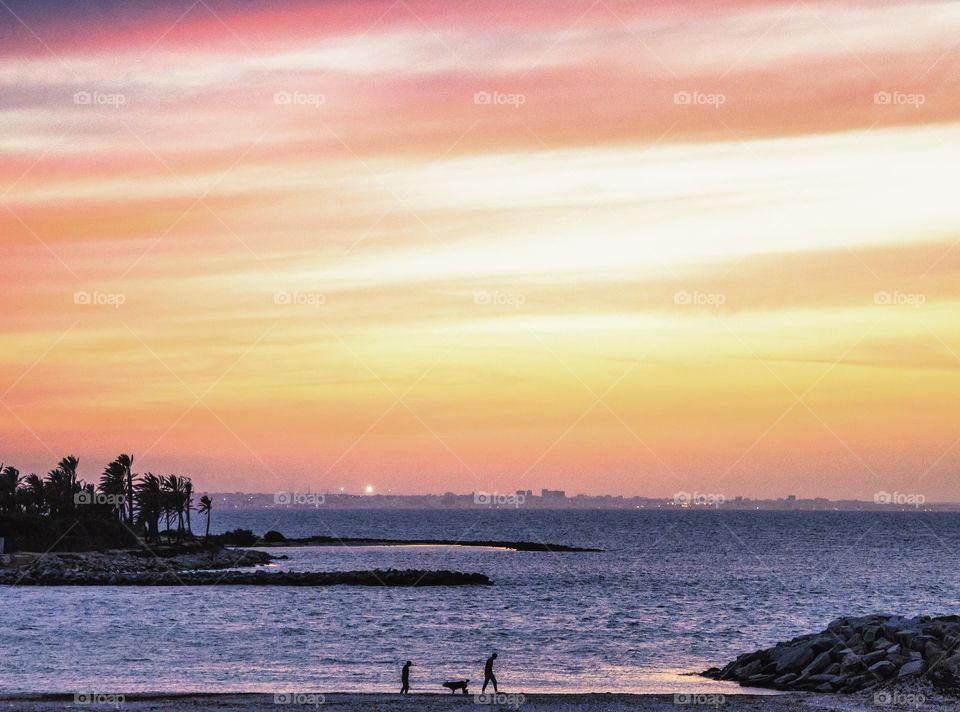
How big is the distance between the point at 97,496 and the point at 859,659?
115649 mm

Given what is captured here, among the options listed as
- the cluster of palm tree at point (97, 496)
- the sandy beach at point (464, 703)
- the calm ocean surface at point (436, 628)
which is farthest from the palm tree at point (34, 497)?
the sandy beach at point (464, 703)

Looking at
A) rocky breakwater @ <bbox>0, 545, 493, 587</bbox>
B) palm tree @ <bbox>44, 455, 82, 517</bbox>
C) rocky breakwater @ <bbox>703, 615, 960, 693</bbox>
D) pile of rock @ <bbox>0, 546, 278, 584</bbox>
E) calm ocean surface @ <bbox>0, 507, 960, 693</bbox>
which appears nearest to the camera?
rocky breakwater @ <bbox>703, 615, 960, 693</bbox>

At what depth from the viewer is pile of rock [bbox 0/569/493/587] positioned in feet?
320

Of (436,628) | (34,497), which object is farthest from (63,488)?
(436,628)

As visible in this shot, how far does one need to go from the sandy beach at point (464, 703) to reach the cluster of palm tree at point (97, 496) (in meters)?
95.9

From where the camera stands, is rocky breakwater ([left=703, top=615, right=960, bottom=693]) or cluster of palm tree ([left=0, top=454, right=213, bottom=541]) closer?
rocky breakwater ([left=703, top=615, right=960, bottom=693])

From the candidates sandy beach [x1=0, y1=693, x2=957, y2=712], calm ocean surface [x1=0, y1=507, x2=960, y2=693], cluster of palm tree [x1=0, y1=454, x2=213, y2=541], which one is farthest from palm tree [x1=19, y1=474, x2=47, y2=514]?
sandy beach [x1=0, y1=693, x2=957, y2=712]

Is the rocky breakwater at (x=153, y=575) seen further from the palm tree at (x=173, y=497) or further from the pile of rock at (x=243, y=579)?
the palm tree at (x=173, y=497)

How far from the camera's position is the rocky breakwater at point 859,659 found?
39.9 m

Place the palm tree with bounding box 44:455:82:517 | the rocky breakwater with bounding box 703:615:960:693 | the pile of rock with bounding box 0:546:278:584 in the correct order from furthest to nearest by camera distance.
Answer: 1. the palm tree with bounding box 44:455:82:517
2. the pile of rock with bounding box 0:546:278:584
3. the rocky breakwater with bounding box 703:615:960:693

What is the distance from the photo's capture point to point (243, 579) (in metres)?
102

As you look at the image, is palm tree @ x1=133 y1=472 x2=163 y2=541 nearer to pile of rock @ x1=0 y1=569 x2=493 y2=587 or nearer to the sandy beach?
pile of rock @ x1=0 y1=569 x2=493 y2=587

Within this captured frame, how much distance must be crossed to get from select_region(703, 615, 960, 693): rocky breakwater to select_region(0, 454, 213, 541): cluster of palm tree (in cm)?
10130

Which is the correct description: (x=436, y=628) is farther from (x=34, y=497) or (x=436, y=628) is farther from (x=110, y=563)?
(x=34, y=497)
